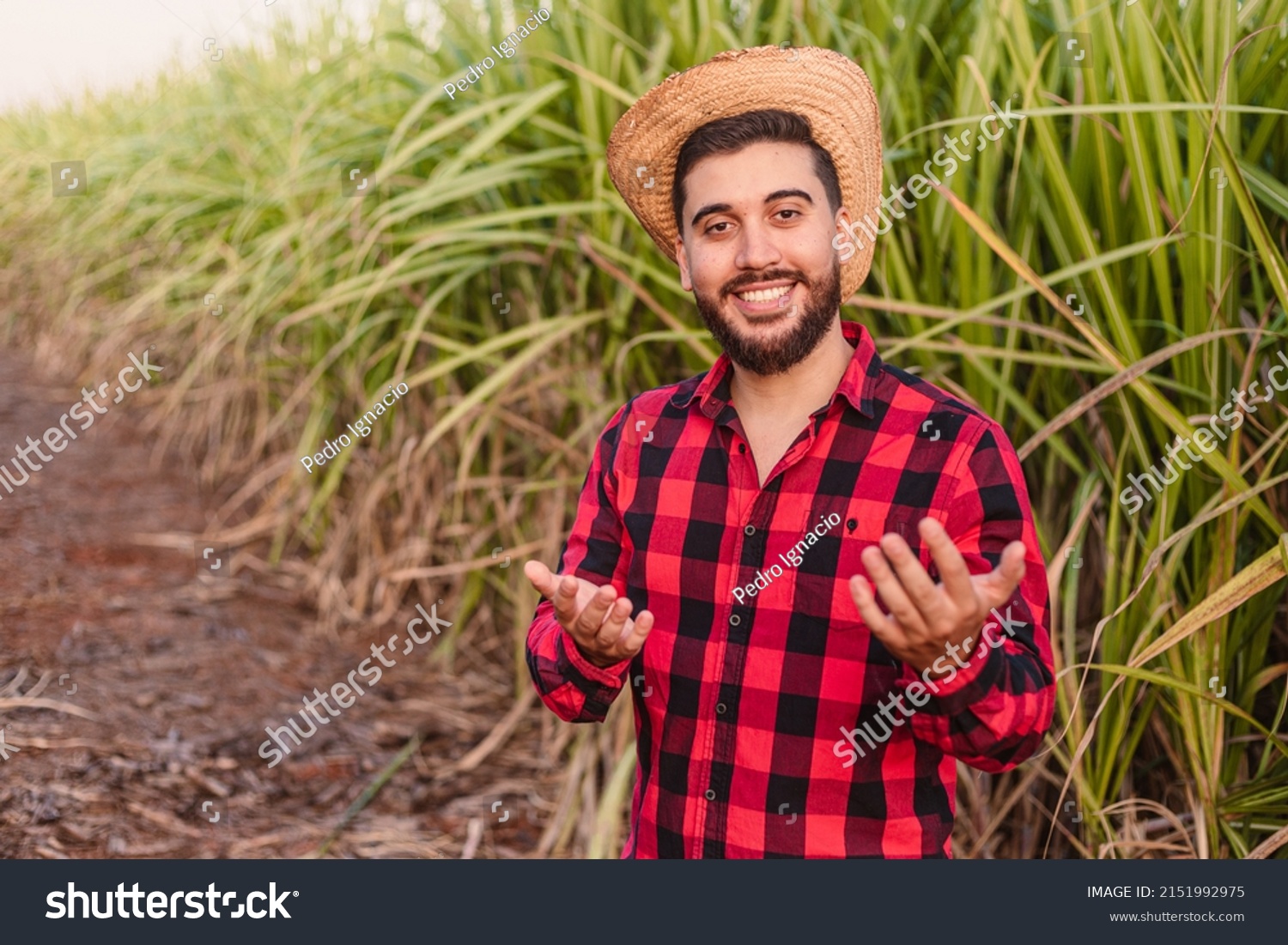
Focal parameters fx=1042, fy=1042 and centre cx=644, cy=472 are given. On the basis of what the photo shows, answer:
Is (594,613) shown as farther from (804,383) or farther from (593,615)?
(804,383)

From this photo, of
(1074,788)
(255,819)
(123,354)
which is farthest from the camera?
(123,354)

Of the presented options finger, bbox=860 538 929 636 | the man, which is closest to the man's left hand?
finger, bbox=860 538 929 636

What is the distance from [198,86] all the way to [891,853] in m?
4.03

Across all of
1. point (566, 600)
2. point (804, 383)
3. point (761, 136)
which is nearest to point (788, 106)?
point (761, 136)

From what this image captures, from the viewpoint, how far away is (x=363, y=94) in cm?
249

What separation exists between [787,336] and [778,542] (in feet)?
0.65

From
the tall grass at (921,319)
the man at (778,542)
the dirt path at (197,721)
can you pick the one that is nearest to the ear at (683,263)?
the man at (778,542)

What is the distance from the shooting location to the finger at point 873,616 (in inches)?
Answer: 29.3

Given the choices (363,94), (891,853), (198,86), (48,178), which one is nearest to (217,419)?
(363,94)

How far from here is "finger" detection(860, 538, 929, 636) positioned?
72 cm

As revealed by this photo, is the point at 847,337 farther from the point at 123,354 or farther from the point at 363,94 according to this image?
the point at 123,354

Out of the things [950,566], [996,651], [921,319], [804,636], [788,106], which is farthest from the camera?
[921,319]

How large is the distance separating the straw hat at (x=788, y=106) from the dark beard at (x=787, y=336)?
0.10m

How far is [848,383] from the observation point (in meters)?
1.00
